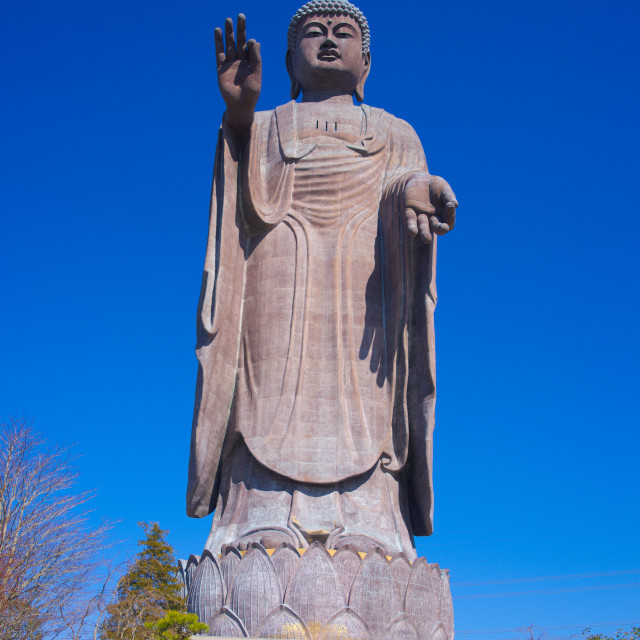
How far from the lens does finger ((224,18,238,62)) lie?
10141mm

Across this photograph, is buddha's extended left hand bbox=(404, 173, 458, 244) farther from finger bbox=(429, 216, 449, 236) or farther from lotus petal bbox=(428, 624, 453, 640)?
lotus petal bbox=(428, 624, 453, 640)

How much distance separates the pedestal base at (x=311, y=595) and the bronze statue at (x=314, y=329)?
1.62ft

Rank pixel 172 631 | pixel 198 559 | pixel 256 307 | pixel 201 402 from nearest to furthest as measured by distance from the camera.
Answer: pixel 172 631 < pixel 198 559 < pixel 201 402 < pixel 256 307

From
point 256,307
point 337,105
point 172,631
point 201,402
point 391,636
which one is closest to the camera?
point 172,631

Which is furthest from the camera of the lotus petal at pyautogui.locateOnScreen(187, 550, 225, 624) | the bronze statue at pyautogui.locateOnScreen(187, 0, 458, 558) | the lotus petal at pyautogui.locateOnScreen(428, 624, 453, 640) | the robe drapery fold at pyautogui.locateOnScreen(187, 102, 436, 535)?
the robe drapery fold at pyautogui.locateOnScreen(187, 102, 436, 535)

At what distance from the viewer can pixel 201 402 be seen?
33.5ft

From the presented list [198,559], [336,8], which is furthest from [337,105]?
[198,559]

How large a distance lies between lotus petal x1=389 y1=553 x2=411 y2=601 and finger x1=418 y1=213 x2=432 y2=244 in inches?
137

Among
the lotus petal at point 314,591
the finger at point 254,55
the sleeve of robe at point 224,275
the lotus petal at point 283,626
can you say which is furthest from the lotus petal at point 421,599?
the finger at point 254,55

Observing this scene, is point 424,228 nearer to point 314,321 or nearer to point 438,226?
point 438,226

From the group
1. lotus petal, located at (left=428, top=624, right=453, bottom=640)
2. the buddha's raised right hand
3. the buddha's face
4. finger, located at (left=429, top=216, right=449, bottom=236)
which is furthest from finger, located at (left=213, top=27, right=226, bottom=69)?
lotus petal, located at (left=428, top=624, right=453, bottom=640)

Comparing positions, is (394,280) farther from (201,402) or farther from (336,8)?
(336,8)

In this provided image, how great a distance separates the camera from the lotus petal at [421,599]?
8.91m

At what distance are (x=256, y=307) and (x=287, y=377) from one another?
3.57ft
